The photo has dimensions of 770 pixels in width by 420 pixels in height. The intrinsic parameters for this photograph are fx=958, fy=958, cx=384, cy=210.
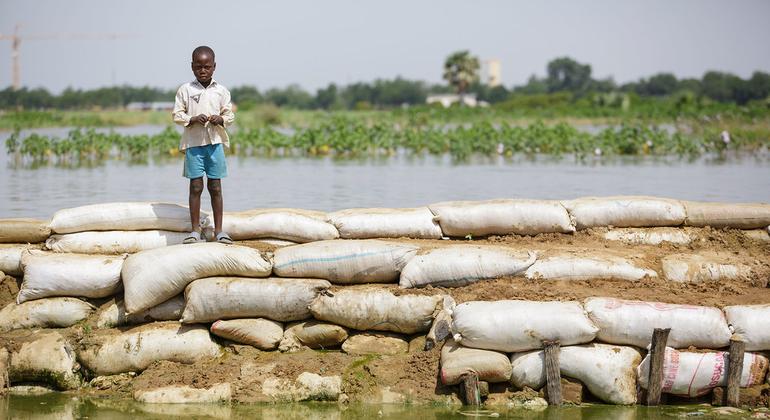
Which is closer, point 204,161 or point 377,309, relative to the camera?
point 377,309

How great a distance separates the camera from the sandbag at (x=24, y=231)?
21.4 ft

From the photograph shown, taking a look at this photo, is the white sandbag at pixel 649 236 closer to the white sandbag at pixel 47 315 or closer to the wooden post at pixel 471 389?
the wooden post at pixel 471 389

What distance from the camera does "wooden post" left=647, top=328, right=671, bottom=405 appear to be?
17.5ft

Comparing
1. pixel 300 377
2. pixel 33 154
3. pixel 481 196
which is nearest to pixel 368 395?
pixel 300 377

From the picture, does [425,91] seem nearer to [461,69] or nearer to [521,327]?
[461,69]

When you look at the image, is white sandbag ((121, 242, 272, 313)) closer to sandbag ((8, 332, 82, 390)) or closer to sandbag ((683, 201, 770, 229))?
sandbag ((8, 332, 82, 390))

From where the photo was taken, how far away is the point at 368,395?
5.55m

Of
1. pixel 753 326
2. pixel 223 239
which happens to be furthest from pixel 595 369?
pixel 223 239

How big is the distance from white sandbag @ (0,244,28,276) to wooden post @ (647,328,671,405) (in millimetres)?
4126

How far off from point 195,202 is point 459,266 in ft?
5.81

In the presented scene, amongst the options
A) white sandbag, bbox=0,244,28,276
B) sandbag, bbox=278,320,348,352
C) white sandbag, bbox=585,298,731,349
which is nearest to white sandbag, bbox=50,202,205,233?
white sandbag, bbox=0,244,28,276

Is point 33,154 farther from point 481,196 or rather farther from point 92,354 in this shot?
point 92,354

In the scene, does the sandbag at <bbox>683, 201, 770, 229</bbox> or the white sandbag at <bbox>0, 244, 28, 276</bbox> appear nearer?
the white sandbag at <bbox>0, 244, 28, 276</bbox>

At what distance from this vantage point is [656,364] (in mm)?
5379
